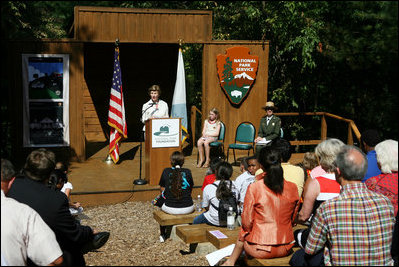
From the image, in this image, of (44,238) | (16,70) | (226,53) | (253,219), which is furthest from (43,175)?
(226,53)

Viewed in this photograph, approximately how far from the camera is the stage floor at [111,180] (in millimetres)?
7703

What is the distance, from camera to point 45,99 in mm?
9523

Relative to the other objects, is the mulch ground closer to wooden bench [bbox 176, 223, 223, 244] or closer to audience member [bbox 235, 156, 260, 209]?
wooden bench [bbox 176, 223, 223, 244]

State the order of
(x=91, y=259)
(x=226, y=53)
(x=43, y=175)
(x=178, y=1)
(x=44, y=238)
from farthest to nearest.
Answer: (x=178, y=1) < (x=226, y=53) < (x=91, y=259) < (x=43, y=175) < (x=44, y=238)

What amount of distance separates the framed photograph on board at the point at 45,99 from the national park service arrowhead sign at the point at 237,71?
3249mm

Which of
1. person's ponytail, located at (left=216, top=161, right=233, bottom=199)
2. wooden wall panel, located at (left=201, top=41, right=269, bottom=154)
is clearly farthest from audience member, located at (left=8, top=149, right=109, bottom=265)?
wooden wall panel, located at (left=201, top=41, right=269, bottom=154)

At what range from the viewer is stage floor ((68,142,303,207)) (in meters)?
7.70

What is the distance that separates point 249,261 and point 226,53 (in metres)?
7.21

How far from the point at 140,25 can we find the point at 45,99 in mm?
2368

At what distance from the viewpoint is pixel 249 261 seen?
159 inches

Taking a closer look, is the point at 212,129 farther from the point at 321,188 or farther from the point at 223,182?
the point at 321,188

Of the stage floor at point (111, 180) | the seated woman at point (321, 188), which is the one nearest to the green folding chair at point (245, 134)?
the stage floor at point (111, 180)

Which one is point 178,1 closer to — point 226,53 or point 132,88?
point 132,88

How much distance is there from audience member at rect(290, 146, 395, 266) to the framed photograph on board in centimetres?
715
